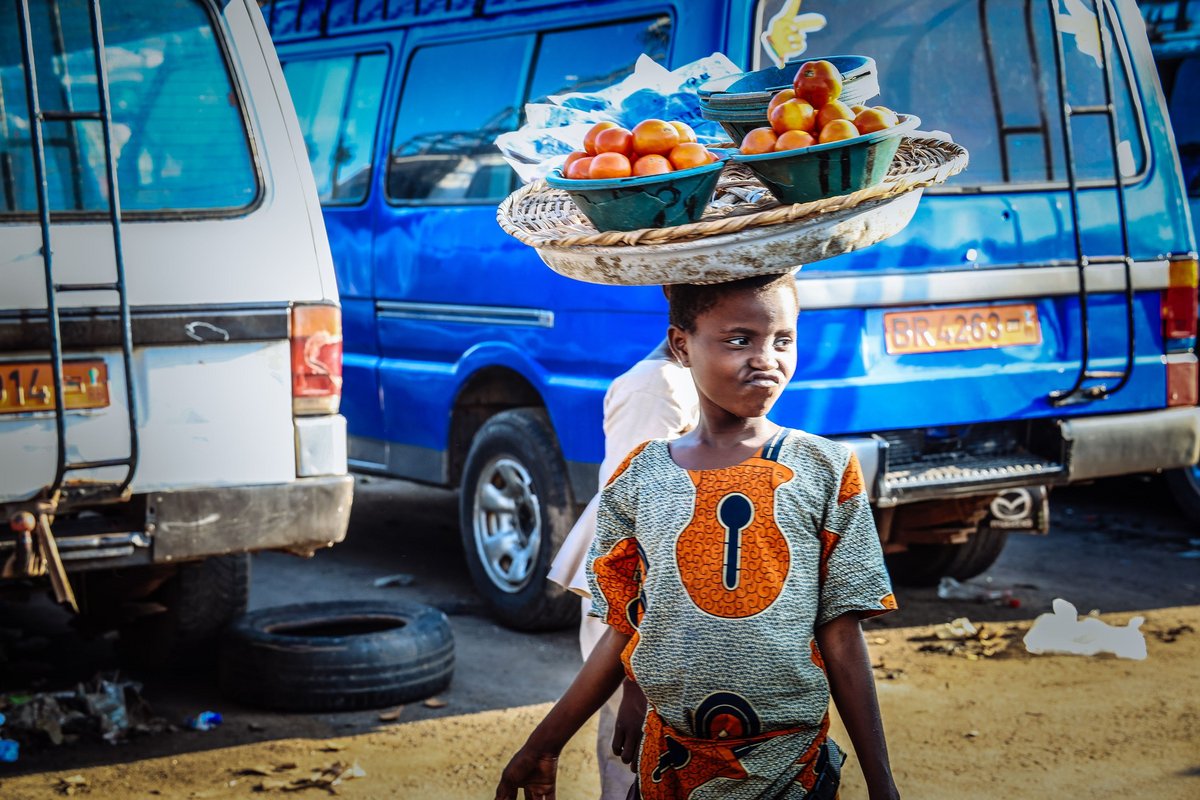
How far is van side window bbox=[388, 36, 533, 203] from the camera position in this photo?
6.25 m

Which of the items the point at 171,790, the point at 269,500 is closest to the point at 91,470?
the point at 269,500

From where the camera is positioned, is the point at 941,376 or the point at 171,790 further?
the point at 941,376

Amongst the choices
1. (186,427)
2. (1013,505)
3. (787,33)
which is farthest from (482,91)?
(1013,505)

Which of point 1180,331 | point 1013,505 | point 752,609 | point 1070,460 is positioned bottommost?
point 1013,505

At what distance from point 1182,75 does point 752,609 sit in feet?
22.1

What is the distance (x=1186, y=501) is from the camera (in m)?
7.73

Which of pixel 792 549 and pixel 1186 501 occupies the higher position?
pixel 792 549

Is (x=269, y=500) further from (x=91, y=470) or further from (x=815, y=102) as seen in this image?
(x=815, y=102)

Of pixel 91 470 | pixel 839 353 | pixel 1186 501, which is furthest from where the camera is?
pixel 1186 501

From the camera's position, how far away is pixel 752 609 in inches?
91.1

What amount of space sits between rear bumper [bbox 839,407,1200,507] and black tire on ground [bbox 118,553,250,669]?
91.0 inches

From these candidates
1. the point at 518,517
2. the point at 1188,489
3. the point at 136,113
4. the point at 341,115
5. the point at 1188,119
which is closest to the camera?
the point at 136,113

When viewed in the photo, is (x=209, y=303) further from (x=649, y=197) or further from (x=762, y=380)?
(x=762, y=380)

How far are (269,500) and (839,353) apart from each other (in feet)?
6.68
